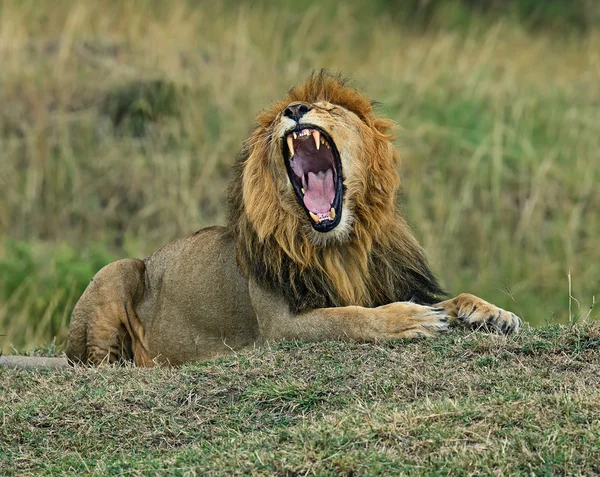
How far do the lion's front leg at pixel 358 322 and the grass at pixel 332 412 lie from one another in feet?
0.26

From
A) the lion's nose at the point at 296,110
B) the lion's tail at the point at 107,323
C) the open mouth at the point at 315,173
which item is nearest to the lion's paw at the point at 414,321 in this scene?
the open mouth at the point at 315,173

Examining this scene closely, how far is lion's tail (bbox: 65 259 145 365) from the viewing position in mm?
6812

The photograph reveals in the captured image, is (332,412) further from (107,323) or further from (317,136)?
(107,323)

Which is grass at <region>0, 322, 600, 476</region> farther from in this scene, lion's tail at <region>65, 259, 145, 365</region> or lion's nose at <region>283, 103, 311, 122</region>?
lion's nose at <region>283, 103, 311, 122</region>

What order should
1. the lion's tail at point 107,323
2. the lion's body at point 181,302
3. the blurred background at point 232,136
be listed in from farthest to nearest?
the blurred background at point 232,136 < the lion's tail at point 107,323 < the lion's body at point 181,302

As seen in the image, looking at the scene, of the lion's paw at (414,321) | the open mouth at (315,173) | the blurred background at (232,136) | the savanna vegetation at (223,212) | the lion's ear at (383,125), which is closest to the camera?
the savanna vegetation at (223,212)

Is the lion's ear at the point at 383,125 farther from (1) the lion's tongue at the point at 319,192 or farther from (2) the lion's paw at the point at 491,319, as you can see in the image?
(2) the lion's paw at the point at 491,319

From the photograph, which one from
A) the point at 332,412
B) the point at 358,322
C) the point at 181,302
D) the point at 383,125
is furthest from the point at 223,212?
the point at 332,412

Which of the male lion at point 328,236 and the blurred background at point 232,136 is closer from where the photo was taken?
the male lion at point 328,236

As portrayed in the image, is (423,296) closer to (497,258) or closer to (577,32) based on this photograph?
(497,258)

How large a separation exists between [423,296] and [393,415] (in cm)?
166

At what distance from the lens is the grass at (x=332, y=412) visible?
161 inches

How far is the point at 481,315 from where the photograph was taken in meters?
5.55

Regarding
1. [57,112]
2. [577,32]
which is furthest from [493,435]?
[577,32]
